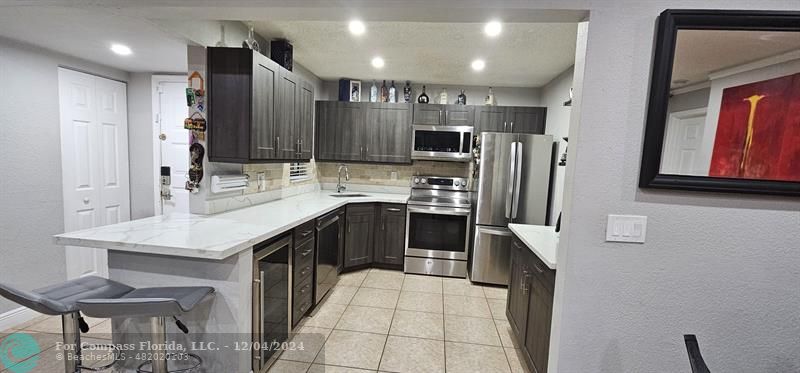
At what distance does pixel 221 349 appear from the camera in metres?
1.74

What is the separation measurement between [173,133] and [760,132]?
4243 millimetres

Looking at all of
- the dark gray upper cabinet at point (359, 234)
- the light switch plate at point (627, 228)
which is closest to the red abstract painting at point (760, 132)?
the light switch plate at point (627, 228)

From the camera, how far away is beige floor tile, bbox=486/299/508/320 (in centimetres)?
295

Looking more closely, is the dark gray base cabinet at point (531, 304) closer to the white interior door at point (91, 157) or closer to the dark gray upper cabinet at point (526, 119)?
the dark gray upper cabinet at point (526, 119)

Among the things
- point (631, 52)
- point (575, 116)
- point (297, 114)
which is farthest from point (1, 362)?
point (631, 52)

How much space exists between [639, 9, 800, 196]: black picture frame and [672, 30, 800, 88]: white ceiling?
22 millimetres

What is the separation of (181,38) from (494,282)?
360 centimetres

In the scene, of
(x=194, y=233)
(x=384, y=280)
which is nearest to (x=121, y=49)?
(x=194, y=233)

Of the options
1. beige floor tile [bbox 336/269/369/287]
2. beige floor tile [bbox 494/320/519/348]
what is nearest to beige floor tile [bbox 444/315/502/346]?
beige floor tile [bbox 494/320/519/348]

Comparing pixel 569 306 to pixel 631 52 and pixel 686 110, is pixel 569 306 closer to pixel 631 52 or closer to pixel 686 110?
pixel 686 110

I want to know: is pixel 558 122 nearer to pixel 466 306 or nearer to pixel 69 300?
pixel 466 306

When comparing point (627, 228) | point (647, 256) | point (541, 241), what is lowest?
point (541, 241)

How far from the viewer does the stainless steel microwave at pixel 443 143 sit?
4035 mm

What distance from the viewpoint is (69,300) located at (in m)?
1.35
